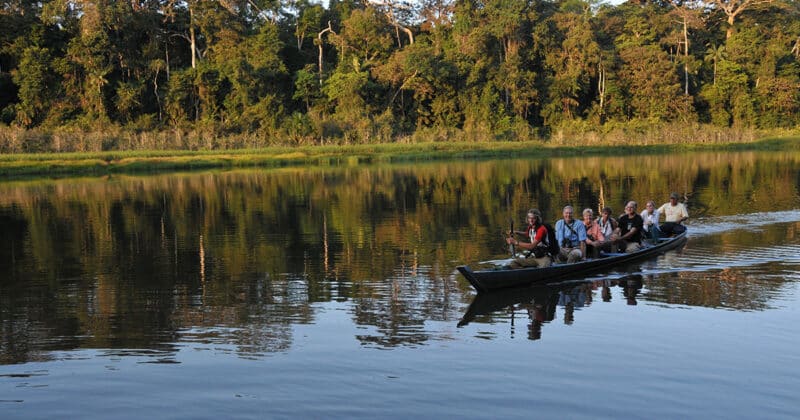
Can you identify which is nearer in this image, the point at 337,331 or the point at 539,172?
the point at 337,331

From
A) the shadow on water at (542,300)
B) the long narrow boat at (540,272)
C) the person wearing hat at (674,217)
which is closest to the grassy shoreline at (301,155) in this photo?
the person wearing hat at (674,217)

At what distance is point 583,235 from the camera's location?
13.6 meters

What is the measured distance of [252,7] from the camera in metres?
61.2

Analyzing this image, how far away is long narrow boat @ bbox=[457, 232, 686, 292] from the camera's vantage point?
11.6 meters

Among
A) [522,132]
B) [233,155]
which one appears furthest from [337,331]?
[522,132]

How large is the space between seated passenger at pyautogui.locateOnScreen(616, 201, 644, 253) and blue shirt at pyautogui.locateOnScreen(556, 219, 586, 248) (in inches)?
76.5

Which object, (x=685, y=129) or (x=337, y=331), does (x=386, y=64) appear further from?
(x=337, y=331)

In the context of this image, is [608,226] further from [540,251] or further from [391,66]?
[391,66]

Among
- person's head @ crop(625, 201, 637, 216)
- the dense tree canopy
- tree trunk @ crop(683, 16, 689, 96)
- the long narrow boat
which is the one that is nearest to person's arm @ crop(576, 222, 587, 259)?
the long narrow boat

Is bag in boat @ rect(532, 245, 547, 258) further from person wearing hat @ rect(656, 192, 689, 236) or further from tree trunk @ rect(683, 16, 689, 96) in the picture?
tree trunk @ rect(683, 16, 689, 96)

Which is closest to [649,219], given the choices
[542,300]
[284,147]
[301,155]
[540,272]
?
[540,272]

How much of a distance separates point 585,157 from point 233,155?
71.8 feet

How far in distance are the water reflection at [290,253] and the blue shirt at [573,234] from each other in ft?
3.44

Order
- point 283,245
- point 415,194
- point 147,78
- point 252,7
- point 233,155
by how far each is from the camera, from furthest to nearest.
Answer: point 252,7, point 147,78, point 233,155, point 415,194, point 283,245
